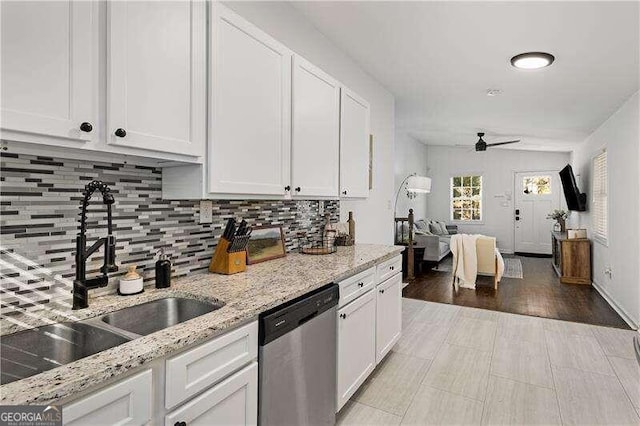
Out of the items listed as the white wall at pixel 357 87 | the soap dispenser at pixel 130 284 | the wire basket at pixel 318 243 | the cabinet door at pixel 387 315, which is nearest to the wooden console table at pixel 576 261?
the white wall at pixel 357 87

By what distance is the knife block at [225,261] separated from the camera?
1848 mm

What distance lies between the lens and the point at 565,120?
5.06 meters

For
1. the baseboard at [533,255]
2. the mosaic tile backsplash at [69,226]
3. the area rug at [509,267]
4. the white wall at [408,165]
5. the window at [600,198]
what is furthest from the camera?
the baseboard at [533,255]

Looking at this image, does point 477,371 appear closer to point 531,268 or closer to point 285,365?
point 285,365

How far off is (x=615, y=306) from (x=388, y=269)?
358 centimetres

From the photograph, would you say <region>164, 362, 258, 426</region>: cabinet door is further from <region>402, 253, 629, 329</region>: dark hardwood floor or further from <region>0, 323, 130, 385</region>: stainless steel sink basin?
<region>402, 253, 629, 329</region>: dark hardwood floor

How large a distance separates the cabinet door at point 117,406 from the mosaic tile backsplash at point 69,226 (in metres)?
0.61

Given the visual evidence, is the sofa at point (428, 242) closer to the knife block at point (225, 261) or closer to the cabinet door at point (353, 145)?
the cabinet door at point (353, 145)

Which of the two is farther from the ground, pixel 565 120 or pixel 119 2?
pixel 565 120

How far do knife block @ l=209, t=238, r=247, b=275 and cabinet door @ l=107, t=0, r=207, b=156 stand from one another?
1.88ft

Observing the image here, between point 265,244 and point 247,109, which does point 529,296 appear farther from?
point 247,109

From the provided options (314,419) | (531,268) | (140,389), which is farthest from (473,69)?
(531,268)

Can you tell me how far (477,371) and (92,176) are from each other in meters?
2.91

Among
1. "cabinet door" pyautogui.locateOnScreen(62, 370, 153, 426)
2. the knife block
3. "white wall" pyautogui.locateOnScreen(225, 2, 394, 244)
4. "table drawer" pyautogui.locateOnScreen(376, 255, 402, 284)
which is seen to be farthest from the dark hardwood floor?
"cabinet door" pyautogui.locateOnScreen(62, 370, 153, 426)
